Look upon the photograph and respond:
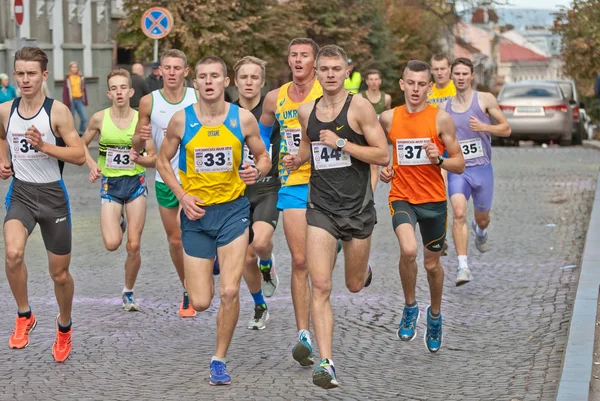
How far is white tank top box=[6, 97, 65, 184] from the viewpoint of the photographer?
845cm

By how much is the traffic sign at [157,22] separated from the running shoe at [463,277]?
1717cm

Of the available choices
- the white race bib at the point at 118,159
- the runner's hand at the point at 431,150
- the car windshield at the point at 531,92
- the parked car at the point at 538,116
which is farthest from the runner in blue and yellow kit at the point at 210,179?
the car windshield at the point at 531,92

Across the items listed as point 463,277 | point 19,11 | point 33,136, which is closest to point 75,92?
point 19,11

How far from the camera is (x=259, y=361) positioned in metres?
8.33

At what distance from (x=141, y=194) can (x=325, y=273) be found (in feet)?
10.8

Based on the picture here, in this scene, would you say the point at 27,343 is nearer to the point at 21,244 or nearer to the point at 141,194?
the point at 21,244

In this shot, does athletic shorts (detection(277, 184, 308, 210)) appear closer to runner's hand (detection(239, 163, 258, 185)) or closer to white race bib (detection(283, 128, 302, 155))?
white race bib (detection(283, 128, 302, 155))

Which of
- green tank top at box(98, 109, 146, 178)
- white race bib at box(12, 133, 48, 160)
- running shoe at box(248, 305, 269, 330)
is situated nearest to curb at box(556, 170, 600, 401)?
running shoe at box(248, 305, 269, 330)

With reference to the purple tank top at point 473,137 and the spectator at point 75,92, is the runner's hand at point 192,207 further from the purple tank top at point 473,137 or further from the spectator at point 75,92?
the spectator at point 75,92

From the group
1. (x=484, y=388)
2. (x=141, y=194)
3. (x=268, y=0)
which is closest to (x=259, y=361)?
(x=484, y=388)

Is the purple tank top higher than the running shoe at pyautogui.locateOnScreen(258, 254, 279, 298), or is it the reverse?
the purple tank top

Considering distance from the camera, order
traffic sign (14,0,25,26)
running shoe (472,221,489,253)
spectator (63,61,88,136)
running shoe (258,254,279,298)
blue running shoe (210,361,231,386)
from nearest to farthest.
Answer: blue running shoe (210,361,231,386)
running shoe (258,254,279,298)
running shoe (472,221,489,253)
traffic sign (14,0,25,26)
spectator (63,61,88,136)

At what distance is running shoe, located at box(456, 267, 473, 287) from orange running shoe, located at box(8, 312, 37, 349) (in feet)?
12.7

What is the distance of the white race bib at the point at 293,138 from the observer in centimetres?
895
